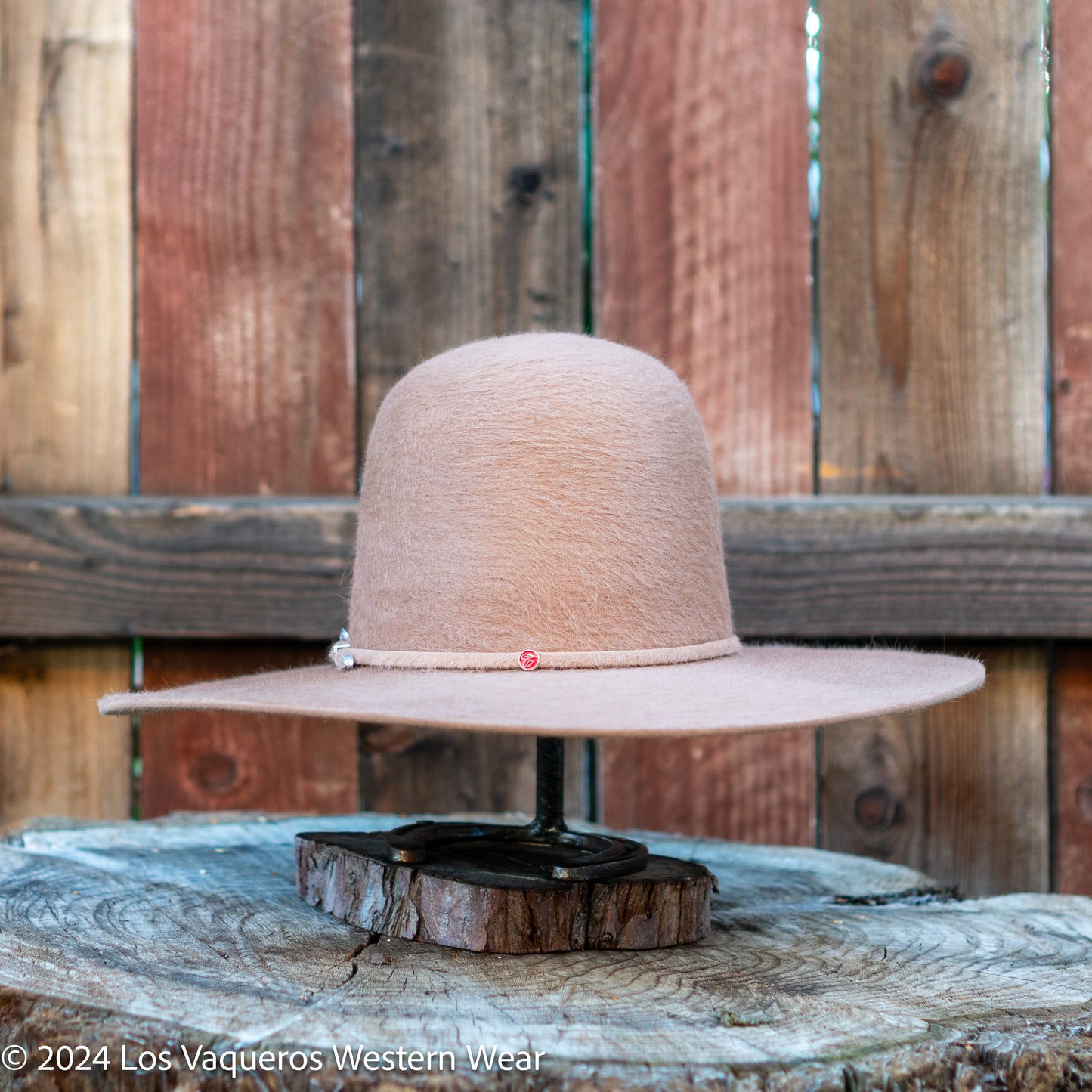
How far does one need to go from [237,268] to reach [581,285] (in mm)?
548

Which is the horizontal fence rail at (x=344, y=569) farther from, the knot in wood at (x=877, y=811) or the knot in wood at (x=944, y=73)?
the knot in wood at (x=944, y=73)

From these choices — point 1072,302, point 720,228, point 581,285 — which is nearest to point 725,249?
point 720,228

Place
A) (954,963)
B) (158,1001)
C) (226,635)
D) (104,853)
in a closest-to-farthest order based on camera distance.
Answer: (158,1001) → (954,963) → (104,853) → (226,635)

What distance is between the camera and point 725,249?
1.81 meters

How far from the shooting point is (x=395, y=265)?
182 centimetres

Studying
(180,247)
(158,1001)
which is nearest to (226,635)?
(180,247)

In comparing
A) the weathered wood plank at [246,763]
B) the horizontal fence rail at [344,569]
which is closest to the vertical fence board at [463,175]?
the horizontal fence rail at [344,569]

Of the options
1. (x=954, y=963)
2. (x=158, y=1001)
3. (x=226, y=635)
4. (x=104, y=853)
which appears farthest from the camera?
(x=226, y=635)

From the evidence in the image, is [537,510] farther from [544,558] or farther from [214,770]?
[214,770]

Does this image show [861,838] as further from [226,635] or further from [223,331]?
[223,331]

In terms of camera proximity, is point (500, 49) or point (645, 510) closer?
point (645, 510)

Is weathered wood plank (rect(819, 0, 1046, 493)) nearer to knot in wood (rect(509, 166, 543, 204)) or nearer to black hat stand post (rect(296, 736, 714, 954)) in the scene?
knot in wood (rect(509, 166, 543, 204))

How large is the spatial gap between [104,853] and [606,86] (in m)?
1.34

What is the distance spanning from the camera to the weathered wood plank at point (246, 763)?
1826mm
